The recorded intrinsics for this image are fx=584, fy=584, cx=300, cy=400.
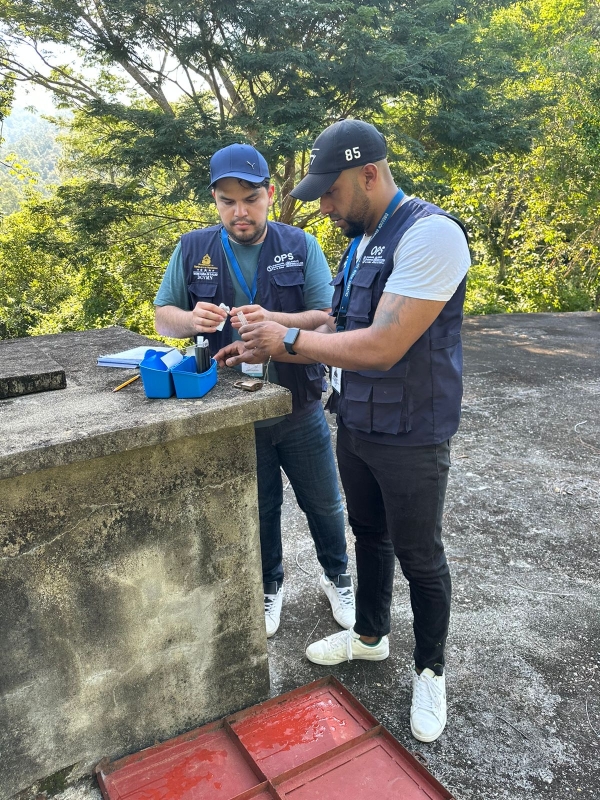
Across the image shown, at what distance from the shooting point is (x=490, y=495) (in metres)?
3.88

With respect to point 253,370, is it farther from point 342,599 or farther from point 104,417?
point 342,599

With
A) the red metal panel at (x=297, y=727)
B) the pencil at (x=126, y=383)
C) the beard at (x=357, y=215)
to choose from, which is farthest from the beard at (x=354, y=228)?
the red metal panel at (x=297, y=727)

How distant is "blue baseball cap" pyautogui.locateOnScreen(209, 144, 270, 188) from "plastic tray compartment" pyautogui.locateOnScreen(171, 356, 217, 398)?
2.67 ft

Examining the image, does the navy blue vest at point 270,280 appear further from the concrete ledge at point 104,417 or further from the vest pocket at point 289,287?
the concrete ledge at point 104,417

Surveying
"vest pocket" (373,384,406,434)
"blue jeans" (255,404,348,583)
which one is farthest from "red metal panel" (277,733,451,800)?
"vest pocket" (373,384,406,434)

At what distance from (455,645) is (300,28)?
28.3ft

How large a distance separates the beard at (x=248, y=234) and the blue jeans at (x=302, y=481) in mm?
739

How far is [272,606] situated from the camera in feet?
8.57

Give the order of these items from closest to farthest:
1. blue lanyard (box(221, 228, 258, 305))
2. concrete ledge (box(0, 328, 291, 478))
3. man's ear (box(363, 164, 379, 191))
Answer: concrete ledge (box(0, 328, 291, 478)), man's ear (box(363, 164, 379, 191)), blue lanyard (box(221, 228, 258, 305))

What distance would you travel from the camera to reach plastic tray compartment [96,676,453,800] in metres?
1.74

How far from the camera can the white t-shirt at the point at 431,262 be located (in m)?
1.64

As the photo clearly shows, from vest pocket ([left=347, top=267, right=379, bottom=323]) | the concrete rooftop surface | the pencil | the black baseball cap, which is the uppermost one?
the black baseball cap

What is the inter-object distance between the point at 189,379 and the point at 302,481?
2.94ft

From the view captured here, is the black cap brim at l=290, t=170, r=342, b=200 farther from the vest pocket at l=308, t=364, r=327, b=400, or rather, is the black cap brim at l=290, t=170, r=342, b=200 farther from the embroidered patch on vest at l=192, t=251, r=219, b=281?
the vest pocket at l=308, t=364, r=327, b=400
